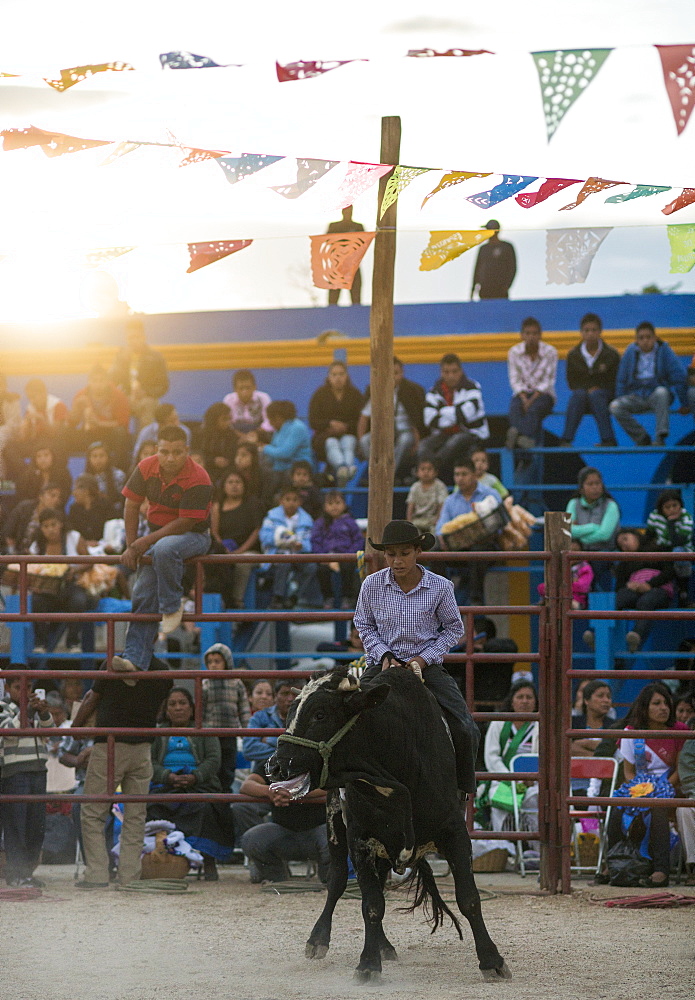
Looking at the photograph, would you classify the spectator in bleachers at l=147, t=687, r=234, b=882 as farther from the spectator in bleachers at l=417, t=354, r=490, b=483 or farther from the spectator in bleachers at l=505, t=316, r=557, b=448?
the spectator in bleachers at l=505, t=316, r=557, b=448

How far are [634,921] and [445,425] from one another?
20.8 ft

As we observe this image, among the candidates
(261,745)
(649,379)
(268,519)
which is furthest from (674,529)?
(261,745)

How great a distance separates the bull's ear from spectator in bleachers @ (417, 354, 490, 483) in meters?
6.85

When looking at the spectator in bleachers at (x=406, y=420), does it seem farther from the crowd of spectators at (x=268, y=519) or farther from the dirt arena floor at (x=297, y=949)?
the dirt arena floor at (x=297, y=949)

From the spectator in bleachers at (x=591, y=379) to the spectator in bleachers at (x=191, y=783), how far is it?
6.11 m

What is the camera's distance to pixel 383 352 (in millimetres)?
8156

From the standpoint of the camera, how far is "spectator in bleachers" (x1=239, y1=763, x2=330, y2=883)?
7855 millimetres

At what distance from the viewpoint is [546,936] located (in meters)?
6.38

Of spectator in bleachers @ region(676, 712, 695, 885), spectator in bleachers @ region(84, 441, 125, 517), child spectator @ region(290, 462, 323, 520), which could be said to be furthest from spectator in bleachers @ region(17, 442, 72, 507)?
spectator in bleachers @ region(676, 712, 695, 885)

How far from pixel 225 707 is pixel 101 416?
5.84 meters

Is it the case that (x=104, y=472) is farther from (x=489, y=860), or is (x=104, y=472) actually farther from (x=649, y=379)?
(x=489, y=860)

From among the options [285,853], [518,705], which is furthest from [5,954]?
[518,705]

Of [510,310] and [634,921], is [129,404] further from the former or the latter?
[634,921]

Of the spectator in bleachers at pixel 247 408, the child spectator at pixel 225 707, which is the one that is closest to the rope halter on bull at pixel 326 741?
the child spectator at pixel 225 707
